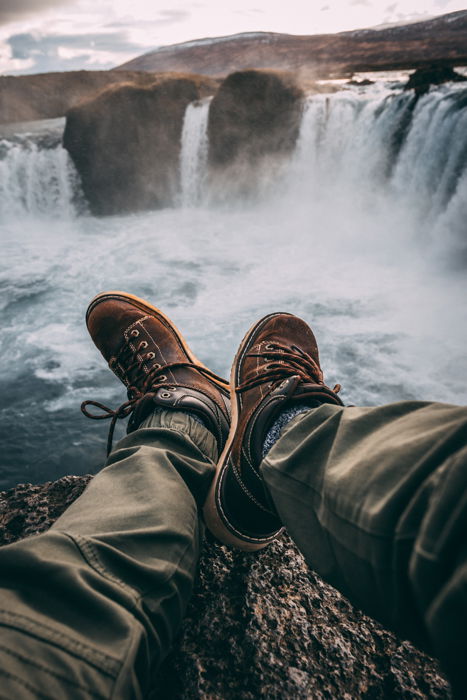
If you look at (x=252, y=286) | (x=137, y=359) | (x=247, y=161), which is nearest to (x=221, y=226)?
(x=247, y=161)

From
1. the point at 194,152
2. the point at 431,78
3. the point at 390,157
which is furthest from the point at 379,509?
the point at 194,152

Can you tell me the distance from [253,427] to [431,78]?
274 inches

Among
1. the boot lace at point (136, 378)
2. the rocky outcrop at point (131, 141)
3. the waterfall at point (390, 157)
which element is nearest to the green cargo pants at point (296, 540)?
the boot lace at point (136, 378)

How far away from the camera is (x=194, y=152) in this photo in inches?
338

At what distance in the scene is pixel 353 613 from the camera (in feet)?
3.02

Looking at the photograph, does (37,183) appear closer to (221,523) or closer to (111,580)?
(221,523)

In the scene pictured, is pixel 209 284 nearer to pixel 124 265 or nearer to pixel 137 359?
pixel 124 265

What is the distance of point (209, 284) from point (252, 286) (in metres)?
0.54

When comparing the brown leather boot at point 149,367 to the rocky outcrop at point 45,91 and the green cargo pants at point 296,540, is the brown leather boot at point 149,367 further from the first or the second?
the rocky outcrop at point 45,91

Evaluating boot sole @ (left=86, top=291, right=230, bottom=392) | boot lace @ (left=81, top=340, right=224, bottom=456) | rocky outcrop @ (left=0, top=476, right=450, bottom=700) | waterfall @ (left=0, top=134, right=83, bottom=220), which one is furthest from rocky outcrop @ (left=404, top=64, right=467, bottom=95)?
waterfall @ (left=0, top=134, right=83, bottom=220)

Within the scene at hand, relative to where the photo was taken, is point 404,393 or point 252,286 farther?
point 252,286

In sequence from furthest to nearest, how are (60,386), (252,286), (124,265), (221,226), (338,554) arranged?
(221,226), (124,265), (252,286), (60,386), (338,554)

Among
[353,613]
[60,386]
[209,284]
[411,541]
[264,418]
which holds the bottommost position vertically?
[60,386]

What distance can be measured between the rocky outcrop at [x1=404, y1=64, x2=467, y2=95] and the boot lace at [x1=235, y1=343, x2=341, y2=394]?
591cm
